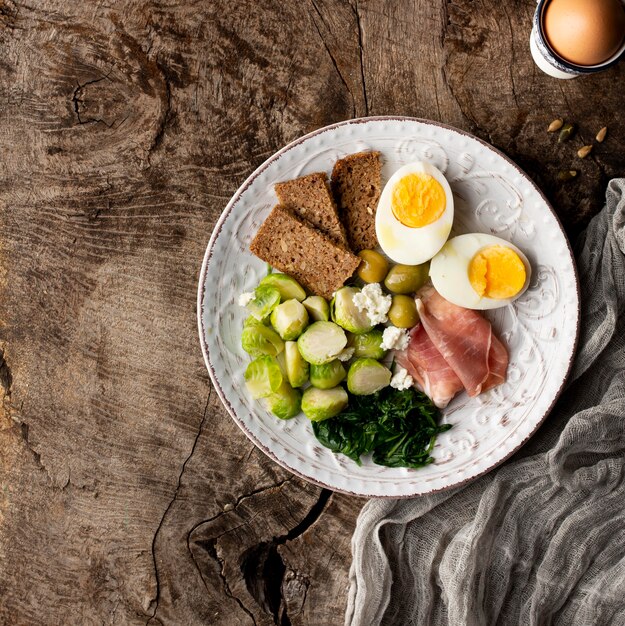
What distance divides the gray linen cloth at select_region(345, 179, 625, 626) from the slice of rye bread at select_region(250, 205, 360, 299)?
1.08 metres

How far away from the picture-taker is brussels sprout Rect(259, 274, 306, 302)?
9.75 feet

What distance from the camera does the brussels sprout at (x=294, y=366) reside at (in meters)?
2.98

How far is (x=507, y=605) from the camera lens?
2984mm

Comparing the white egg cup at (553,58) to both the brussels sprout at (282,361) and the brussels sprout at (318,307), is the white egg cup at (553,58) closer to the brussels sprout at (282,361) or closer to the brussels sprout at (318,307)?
the brussels sprout at (318,307)

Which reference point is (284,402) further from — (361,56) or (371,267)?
(361,56)

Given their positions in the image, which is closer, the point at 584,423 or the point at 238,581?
the point at 584,423

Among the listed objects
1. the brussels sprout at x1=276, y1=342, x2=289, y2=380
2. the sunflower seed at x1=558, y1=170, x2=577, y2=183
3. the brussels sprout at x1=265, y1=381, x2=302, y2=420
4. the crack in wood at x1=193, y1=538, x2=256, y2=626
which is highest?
the sunflower seed at x1=558, y1=170, x2=577, y2=183

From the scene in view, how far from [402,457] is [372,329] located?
0.61m

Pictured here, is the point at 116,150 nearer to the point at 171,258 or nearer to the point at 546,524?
the point at 171,258

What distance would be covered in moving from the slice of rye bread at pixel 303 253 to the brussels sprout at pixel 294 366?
29 cm

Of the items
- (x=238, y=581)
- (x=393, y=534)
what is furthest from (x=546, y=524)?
(x=238, y=581)

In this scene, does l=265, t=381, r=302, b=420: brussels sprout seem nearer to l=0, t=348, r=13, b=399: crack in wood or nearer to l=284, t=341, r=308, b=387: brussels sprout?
l=284, t=341, r=308, b=387: brussels sprout

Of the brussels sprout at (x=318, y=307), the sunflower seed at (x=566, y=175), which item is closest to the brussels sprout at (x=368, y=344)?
the brussels sprout at (x=318, y=307)

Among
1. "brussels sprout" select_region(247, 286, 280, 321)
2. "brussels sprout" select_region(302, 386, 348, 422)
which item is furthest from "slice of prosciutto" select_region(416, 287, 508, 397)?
"brussels sprout" select_region(247, 286, 280, 321)
